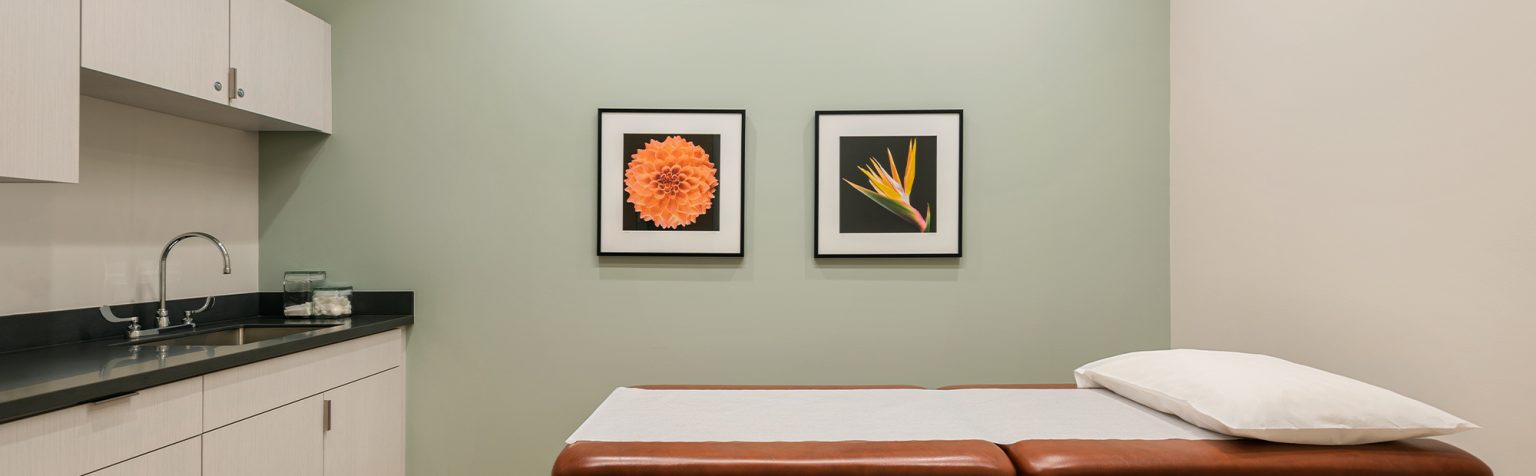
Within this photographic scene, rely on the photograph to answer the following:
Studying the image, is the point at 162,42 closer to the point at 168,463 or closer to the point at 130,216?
the point at 130,216

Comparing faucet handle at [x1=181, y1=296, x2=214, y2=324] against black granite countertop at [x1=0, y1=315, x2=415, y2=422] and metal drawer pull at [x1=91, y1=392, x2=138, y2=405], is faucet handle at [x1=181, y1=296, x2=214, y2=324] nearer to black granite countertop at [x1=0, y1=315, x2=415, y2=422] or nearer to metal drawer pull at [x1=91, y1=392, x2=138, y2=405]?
black granite countertop at [x1=0, y1=315, x2=415, y2=422]

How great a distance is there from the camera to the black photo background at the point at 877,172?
2.46 m

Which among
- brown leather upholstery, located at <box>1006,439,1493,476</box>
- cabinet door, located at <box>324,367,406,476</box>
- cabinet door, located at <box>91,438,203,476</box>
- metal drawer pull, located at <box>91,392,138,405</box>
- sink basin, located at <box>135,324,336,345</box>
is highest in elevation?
sink basin, located at <box>135,324,336,345</box>

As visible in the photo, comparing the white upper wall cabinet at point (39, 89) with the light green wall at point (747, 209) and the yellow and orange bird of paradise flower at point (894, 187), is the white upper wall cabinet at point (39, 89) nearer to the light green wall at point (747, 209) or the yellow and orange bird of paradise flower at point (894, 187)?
the light green wall at point (747, 209)

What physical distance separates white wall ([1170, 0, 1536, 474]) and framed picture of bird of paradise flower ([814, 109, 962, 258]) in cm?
92

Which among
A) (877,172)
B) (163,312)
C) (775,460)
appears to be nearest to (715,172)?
(877,172)

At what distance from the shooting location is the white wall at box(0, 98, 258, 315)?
71.4 inches

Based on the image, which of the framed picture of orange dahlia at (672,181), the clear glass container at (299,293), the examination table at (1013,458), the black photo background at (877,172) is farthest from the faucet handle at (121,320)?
the black photo background at (877,172)

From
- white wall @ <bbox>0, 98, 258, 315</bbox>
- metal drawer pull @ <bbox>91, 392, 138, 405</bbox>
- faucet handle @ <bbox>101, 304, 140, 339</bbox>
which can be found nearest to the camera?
metal drawer pull @ <bbox>91, 392, 138, 405</bbox>

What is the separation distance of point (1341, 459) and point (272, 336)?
3.05m

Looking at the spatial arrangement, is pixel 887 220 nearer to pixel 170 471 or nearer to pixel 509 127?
pixel 509 127

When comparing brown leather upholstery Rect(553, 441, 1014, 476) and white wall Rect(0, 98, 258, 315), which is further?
white wall Rect(0, 98, 258, 315)

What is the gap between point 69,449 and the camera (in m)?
1.31

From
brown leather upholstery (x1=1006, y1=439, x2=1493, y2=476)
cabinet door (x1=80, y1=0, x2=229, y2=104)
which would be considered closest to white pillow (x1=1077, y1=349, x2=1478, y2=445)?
brown leather upholstery (x1=1006, y1=439, x2=1493, y2=476)
